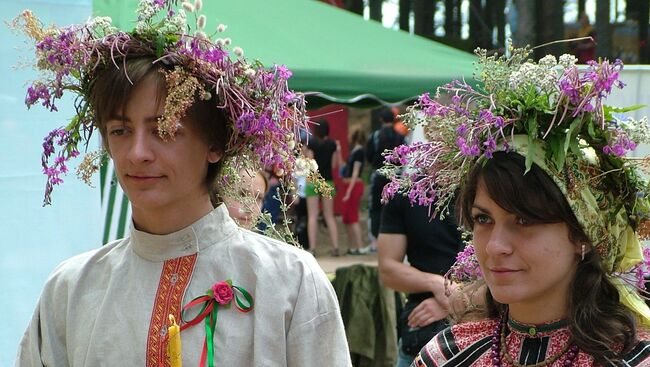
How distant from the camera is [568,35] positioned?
15.2 metres

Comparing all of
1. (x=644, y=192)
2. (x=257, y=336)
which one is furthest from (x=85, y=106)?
(x=644, y=192)

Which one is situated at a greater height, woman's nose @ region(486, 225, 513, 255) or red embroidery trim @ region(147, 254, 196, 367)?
woman's nose @ region(486, 225, 513, 255)

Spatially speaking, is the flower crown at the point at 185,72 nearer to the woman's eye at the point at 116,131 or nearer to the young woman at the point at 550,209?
the woman's eye at the point at 116,131

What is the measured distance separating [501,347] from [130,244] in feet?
3.25

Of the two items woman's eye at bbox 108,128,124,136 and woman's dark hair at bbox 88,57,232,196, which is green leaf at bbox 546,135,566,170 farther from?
woman's eye at bbox 108,128,124,136

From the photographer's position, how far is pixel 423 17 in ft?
60.5

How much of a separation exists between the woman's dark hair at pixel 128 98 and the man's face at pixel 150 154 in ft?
0.05

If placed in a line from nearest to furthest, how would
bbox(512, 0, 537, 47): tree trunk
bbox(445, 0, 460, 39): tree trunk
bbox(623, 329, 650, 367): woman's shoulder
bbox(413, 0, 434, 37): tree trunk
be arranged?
bbox(623, 329, 650, 367): woman's shoulder, bbox(512, 0, 537, 47): tree trunk, bbox(445, 0, 460, 39): tree trunk, bbox(413, 0, 434, 37): tree trunk

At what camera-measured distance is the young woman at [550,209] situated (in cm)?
251

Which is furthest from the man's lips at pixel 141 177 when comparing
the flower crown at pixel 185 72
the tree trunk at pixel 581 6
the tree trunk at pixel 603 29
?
the tree trunk at pixel 581 6

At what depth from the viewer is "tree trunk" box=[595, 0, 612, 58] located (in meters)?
14.1

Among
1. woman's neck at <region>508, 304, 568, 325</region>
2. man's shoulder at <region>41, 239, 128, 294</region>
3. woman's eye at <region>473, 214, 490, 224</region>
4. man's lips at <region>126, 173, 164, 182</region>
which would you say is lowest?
woman's neck at <region>508, 304, 568, 325</region>

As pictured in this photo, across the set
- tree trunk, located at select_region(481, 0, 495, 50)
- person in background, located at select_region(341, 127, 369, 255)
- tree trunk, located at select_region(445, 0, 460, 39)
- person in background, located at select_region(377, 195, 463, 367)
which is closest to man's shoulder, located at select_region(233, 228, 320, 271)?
person in background, located at select_region(377, 195, 463, 367)

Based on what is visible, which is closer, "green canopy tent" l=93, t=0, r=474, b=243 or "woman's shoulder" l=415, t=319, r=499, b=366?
"woman's shoulder" l=415, t=319, r=499, b=366
